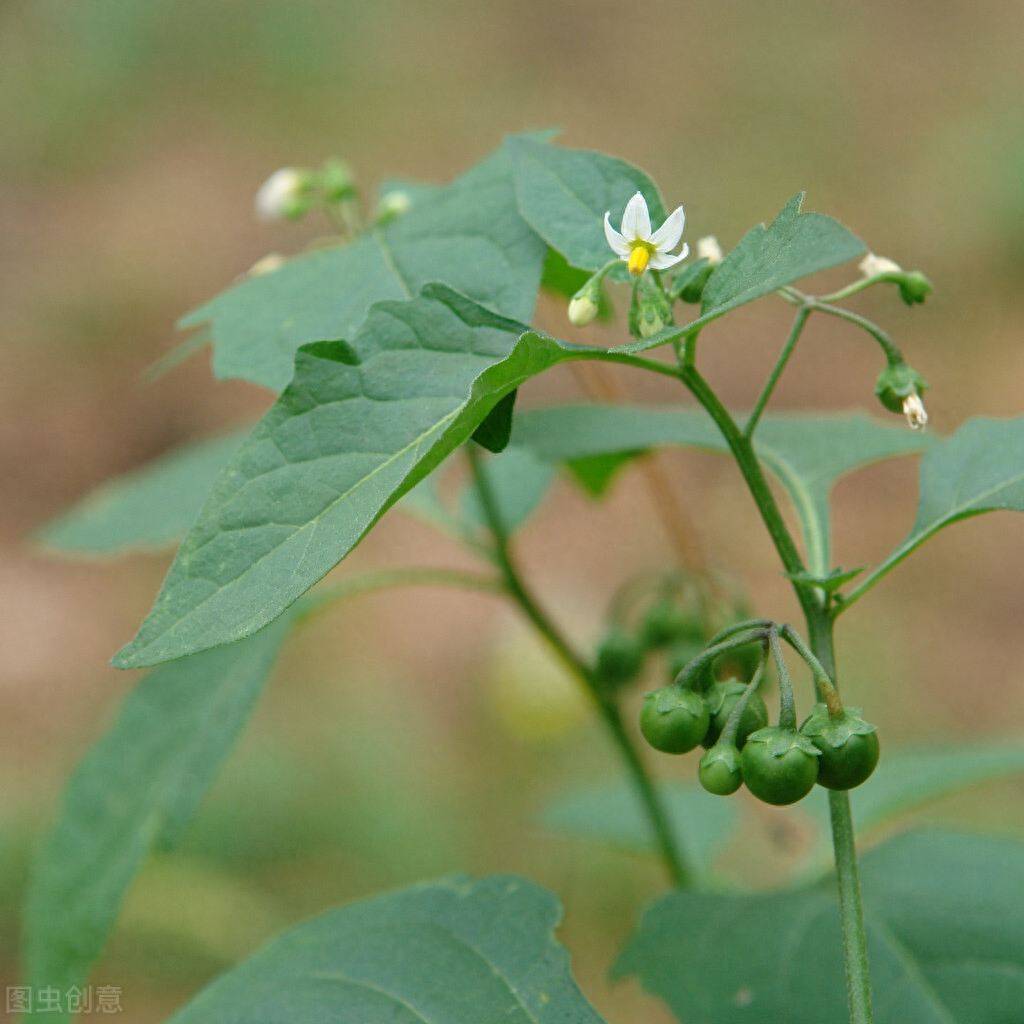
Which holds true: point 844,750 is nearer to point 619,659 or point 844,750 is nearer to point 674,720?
point 674,720

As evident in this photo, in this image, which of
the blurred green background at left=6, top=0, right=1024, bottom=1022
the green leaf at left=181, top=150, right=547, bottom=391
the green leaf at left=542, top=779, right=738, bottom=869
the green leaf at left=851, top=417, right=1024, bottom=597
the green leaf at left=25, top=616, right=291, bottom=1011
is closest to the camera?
the green leaf at left=851, top=417, right=1024, bottom=597

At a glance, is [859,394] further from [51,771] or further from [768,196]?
[51,771]

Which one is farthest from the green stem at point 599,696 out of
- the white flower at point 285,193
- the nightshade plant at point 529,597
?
the white flower at point 285,193

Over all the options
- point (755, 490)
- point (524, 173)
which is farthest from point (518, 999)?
point (524, 173)

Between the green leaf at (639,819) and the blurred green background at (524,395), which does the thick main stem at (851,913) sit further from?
the green leaf at (639,819)

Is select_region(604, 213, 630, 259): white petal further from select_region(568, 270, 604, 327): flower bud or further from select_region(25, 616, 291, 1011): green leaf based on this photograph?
select_region(25, 616, 291, 1011): green leaf

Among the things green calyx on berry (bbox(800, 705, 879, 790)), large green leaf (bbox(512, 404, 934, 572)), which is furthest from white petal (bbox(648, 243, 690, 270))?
green calyx on berry (bbox(800, 705, 879, 790))
